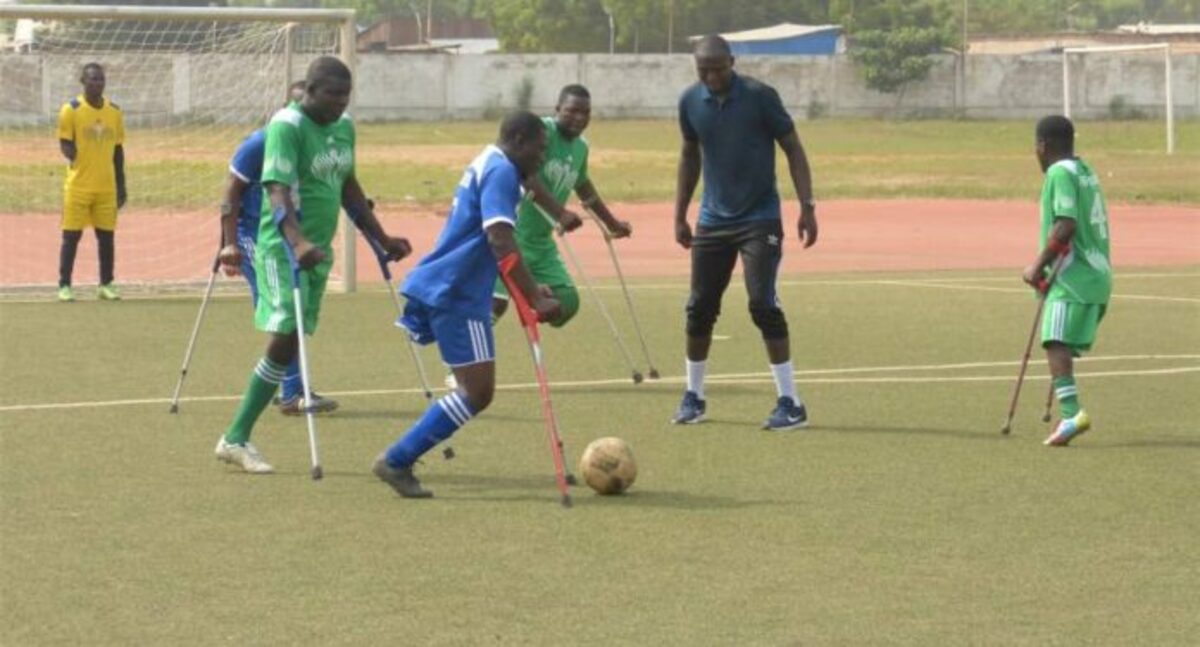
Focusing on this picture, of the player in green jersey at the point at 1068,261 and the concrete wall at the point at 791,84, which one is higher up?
the concrete wall at the point at 791,84

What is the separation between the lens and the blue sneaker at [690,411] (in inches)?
522

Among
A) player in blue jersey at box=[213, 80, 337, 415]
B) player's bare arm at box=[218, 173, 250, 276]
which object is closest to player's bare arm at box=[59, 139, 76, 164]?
player in blue jersey at box=[213, 80, 337, 415]

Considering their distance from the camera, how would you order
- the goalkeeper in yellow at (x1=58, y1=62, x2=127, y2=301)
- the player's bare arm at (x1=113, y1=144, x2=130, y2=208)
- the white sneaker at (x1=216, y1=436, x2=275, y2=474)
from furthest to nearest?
1. the player's bare arm at (x1=113, y1=144, x2=130, y2=208)
2. the goalkeeper in yellow at (x1=58, y1=62, x2=127, y2=301)
3. the white sneaker at (x1=216, y1=436, x2=275, y2=474)

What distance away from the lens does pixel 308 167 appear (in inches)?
461

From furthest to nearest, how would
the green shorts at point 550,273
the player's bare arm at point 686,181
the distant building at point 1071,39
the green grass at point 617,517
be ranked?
the distant building at point 1071,39
the green shorts at point 550,273
the player's bare arm at point 686,181
the green grass at point 617,517

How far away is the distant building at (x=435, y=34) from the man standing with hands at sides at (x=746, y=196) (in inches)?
3689

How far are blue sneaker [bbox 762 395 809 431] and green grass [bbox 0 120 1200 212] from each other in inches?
535

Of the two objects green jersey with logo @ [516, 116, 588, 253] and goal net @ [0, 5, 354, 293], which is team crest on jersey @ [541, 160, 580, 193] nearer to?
green jersey with logo @ [516, 116, 588, 253]

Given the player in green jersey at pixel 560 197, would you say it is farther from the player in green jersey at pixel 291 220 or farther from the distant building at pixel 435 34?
the distant building at pixel 435 34

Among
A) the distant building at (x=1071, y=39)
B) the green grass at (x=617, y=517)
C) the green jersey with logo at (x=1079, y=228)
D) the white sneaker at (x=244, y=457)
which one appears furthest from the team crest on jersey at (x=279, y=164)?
the distant building at (x=1071, y=39)

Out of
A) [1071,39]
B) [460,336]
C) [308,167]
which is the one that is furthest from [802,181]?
[1071,39]

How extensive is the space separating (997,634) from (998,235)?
88.9ft

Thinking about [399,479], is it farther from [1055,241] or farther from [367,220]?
[1055,241]

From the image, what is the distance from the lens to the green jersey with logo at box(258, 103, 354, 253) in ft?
37.4
